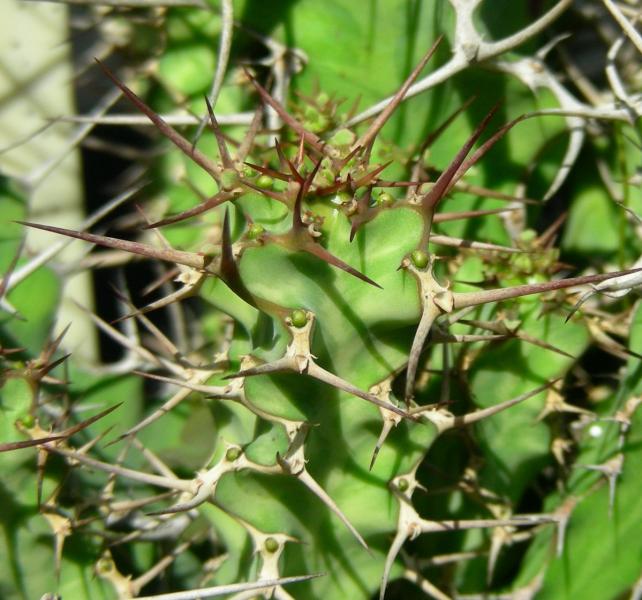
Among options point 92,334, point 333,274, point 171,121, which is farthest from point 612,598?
point 92,334

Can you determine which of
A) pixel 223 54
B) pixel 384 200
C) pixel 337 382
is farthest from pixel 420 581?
pixel 223 54

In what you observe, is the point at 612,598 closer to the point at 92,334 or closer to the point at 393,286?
the point at 393,286

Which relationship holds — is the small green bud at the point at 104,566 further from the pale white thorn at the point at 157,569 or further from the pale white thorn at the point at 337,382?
the pale white thorn at the point at 337,382

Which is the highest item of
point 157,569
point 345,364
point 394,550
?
point 345,364

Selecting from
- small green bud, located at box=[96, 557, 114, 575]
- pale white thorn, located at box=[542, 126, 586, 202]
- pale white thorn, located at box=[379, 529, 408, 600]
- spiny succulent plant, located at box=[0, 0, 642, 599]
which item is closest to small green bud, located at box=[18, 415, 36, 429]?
spiny succulent plant, located at box=[0, 0, 642, 599]

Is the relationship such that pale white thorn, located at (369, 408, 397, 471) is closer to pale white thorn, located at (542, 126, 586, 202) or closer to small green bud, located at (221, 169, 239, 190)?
small green bud, located at (221, 169, 239, 190)

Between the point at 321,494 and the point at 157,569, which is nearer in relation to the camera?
the point at 321,494

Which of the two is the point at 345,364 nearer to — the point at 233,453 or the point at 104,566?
the point at 233,453
